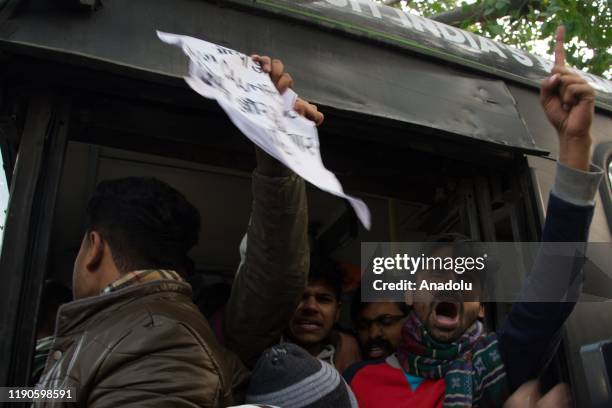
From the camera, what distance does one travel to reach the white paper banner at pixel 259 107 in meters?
1.23

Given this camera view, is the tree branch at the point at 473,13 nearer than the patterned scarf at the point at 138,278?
No

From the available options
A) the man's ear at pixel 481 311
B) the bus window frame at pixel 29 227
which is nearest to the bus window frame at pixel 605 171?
the man's ear at pixel 481 311

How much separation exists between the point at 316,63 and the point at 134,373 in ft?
4.19

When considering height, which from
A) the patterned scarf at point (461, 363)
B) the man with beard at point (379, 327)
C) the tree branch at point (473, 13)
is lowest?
the man with beard at point (379, 327)

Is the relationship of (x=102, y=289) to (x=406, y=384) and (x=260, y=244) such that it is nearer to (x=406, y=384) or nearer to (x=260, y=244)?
(x=260, y=244)

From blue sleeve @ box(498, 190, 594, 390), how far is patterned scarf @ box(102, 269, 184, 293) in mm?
1063

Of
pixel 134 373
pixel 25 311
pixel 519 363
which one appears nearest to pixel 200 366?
pixel 134 373

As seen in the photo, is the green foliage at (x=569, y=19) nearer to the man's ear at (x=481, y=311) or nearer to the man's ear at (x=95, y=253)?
the man's ear at (x=481, y=311)

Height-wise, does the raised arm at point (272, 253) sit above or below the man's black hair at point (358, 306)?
above

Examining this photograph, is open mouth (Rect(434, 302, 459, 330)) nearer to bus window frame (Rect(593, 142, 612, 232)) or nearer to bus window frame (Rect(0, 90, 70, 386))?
bus window frame (Rect(593, 142, 612, 232))

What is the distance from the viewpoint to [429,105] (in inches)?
85.8

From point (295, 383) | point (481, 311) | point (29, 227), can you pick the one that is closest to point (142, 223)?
point (29, 227)

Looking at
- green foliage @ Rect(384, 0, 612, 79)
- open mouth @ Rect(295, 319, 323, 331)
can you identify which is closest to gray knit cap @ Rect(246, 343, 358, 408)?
open mouth @ Rect(295, 319, 323, 331)

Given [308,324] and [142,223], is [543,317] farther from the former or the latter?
[142,223]
